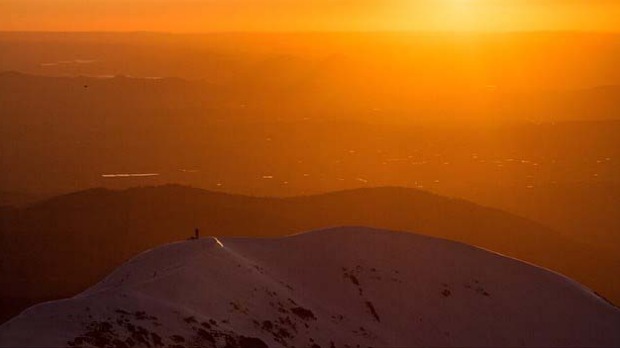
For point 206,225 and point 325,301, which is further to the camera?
point 206,225

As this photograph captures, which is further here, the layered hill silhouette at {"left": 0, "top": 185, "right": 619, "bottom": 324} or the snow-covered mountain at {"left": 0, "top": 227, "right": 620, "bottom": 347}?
the layered hill silhouette at {"left": 0, "top": 185, "right": 619, "bottom": 324}

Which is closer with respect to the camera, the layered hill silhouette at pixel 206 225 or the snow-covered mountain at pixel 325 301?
the snow-covered mountain at pixel 325 301

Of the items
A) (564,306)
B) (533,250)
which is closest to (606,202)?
(533,250)

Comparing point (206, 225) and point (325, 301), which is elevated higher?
point (325, 301)

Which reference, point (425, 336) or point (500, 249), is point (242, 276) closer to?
point (425, 336)
